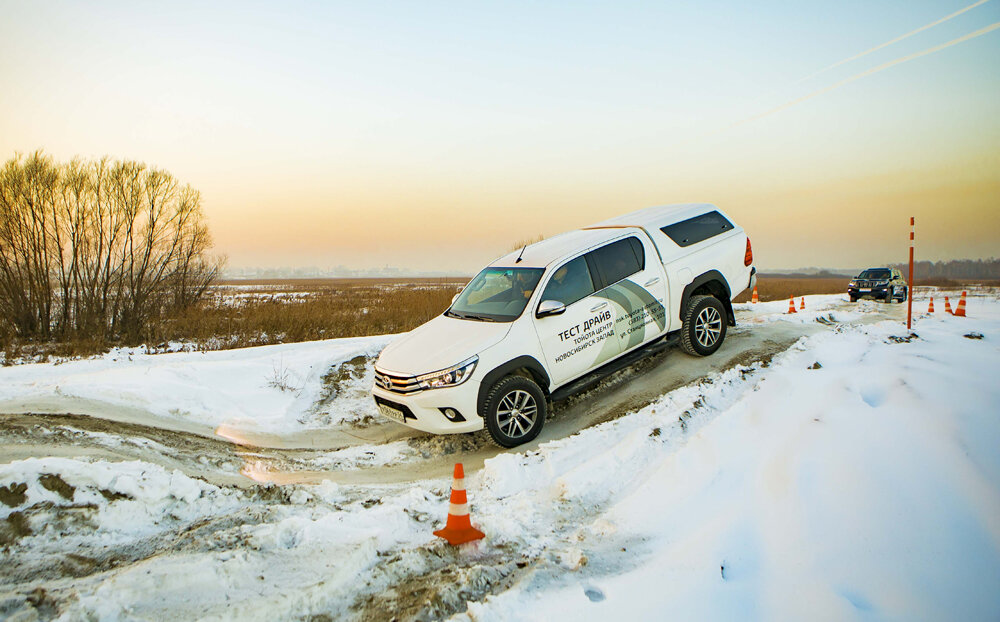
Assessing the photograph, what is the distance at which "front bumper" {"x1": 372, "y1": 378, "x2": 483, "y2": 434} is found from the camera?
17.7 feet

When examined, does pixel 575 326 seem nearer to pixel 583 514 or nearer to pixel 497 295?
pixel 497 295

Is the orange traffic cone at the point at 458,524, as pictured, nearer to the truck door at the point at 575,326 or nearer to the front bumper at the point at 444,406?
the front bumper at the point at 444,406

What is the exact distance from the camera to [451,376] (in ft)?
17.7

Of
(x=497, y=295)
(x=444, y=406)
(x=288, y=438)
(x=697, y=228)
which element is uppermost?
(x=697, y=228)

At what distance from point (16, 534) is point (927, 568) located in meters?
5.70

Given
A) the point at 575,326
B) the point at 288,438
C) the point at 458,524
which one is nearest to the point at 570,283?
the point at 575,326

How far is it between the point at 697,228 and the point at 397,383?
5008mm

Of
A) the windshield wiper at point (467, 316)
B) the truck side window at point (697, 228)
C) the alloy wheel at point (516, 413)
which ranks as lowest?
the alloy wheel at point (516, 413)

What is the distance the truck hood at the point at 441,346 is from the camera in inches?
218

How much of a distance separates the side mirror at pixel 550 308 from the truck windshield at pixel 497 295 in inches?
9.4

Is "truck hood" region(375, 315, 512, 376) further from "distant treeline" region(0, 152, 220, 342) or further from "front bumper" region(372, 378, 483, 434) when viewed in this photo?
"distant treeline" region(0, 152, 220, 342)

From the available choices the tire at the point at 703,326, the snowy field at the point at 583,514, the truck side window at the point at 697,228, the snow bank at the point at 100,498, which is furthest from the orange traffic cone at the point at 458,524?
the truck side window at the point at 697,228

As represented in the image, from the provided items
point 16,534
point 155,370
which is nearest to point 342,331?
point 155,370

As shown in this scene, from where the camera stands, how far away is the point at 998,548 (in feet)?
8.93
